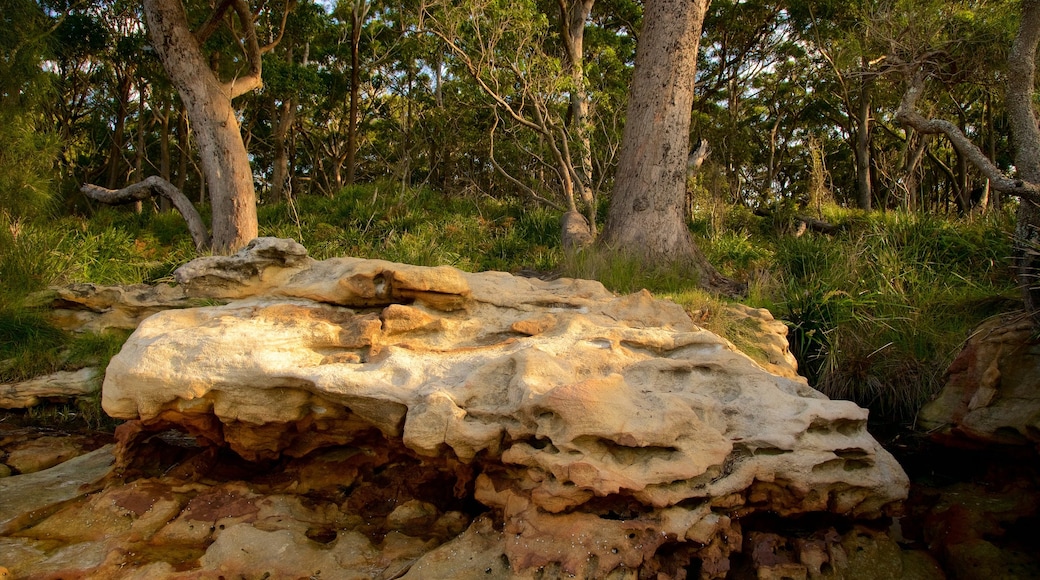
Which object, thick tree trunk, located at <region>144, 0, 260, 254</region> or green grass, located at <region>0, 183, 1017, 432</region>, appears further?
thick tree trunk, located at <region>144, 0, 260, 254</region>

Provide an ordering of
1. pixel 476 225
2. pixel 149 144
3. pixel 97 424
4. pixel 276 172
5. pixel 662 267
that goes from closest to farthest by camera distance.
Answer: pixel 97 424 < pixel 662 267 < pixel 476 225 < pixel 276 172 < pixel 149 144

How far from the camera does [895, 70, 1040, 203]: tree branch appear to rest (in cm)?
451

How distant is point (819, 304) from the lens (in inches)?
232

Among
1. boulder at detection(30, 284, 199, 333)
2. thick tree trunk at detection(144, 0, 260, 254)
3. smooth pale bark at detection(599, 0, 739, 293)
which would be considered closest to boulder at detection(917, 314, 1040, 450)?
smooth pale bark at detection(599, 0, 739, 293)

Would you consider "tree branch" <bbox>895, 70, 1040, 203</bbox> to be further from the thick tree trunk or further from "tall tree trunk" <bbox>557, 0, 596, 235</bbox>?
the thick tree trunk

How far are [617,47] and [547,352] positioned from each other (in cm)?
1327

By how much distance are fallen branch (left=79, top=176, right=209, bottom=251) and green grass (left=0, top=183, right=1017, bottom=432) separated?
213mm

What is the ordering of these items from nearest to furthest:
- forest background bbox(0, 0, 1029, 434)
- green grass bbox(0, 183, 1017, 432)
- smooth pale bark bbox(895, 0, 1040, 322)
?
smooth pale bark bbox(895, 0, 1040, 322)
green grass bbox(0, 183, 1017, 432)
forest background bbox(0, 0, 1029, 434)

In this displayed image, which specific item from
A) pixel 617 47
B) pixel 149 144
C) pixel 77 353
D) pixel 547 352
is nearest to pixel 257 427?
pixel 547 352

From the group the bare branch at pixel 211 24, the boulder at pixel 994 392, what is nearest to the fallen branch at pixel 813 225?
the boulder at pixel 994 392

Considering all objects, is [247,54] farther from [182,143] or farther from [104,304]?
Answer: [182,143]

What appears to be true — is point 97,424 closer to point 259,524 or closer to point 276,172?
point 259,524

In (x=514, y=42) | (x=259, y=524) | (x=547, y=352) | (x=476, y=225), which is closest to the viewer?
(x=259, y=524)

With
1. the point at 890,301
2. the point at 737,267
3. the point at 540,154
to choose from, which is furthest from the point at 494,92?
the point at 890,301
